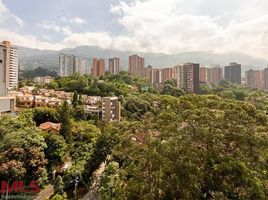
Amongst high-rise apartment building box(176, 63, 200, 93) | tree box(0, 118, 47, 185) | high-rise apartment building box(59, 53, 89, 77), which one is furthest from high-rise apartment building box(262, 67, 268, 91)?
tree box(0, 118, 47, 185)

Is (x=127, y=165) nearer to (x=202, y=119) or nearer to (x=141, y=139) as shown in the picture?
(x=141, y=139)

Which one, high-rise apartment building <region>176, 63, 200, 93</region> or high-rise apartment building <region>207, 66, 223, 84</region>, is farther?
high-rise apartment building <region>207, 66, 223, 84</region>

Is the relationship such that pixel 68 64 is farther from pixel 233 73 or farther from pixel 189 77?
pixel 233 73

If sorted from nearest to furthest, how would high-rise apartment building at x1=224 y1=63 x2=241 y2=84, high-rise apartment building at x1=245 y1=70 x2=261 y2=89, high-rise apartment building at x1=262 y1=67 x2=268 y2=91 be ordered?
high-rise apartment building at x1=262 y1=67 x2=268 y2=91 → high-rise apartment building at x1=245 y1=70 x2=261 y2=89 → high-rise apartment building at x1=224 y1=63 x2=241 y2=84

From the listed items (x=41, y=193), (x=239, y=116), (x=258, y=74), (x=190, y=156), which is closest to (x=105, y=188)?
(x=41, y=193)

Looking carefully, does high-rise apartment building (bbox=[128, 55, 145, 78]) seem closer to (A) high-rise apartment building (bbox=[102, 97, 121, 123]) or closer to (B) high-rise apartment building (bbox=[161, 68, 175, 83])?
(B) high-rise apartment building (bbox=[161, 68, 175, 83])
